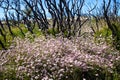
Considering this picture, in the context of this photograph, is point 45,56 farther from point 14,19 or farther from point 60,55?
point 14,19

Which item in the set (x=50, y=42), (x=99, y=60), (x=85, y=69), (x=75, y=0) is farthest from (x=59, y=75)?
(x=75, y=0)

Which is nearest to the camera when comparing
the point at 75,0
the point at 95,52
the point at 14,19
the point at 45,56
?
the point at 45,56

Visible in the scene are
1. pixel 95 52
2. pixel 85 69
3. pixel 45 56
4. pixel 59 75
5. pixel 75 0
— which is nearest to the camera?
pixel 59 75

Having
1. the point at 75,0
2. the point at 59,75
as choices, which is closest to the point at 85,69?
the point at 59,75

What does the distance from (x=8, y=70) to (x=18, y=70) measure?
372mm

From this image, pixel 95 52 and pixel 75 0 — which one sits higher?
pixel 75 0

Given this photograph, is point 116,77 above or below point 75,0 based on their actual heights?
below

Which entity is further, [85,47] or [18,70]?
[85,47]

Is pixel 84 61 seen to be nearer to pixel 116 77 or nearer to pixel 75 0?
pixel 116 77

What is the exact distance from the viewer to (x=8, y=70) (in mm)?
7156

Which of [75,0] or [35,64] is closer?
[35,64]

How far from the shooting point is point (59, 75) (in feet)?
21.5

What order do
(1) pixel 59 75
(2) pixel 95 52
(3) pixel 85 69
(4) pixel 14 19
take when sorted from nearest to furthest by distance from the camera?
(1) pixel 59 75 → (3) pixel 85 69 → (2) pixel 95 52 → (4) pixel 14 19

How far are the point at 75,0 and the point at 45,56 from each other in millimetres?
11199
